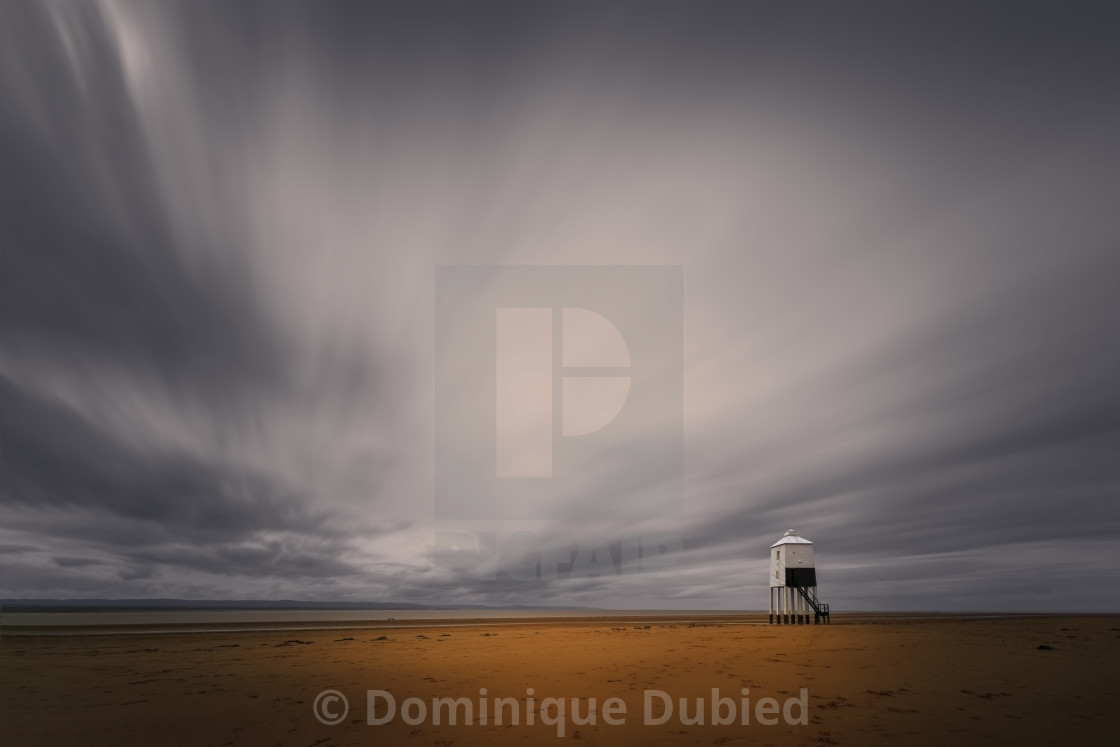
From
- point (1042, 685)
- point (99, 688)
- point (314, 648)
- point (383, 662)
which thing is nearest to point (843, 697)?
point (1042, 685)

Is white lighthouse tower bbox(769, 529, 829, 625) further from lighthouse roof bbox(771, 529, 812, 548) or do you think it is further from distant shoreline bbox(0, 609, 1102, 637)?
distant shoreline bbox(0, 609, 1102, 637)

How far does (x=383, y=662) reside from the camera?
21656 millimetres

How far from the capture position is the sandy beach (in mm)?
11391

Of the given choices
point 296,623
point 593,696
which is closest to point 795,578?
point 593,696

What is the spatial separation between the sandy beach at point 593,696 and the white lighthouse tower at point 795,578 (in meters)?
18.3

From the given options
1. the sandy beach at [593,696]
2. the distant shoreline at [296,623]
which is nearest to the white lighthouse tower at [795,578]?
the distant shoreline at [296,623]

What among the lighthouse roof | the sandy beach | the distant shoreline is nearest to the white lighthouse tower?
the lighthouse roof

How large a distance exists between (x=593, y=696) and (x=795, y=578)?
111 feet

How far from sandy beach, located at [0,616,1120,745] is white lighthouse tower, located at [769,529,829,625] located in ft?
60.1

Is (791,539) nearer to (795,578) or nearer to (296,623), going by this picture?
(795,578)

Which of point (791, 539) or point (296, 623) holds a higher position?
point (791, 539)

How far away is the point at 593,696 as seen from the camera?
47.0 feet

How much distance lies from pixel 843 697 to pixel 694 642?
1359cm

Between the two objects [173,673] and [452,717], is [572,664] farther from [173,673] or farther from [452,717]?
[173,673]
